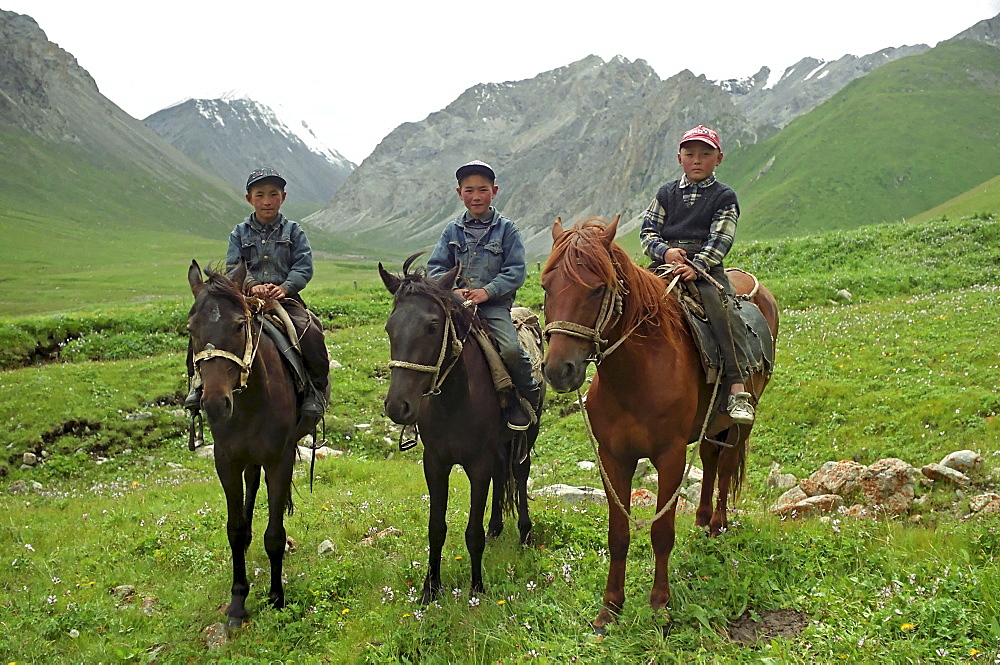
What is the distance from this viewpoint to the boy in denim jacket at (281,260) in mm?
7477

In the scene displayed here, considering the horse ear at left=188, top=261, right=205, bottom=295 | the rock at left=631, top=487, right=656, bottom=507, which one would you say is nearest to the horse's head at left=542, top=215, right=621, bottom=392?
the horse ear at left=188, top=261, right=205, bottom=295

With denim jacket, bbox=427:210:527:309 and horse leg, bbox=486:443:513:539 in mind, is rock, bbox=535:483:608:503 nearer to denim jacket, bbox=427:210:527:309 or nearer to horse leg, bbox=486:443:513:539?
horse leg, bbox=486:443:513:539

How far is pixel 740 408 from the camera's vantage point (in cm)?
598

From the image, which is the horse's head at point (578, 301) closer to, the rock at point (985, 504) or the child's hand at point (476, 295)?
the child's hand at point (476, 295)

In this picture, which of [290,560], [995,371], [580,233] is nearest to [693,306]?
[580,233]

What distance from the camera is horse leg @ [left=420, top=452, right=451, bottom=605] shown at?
6.20 metres

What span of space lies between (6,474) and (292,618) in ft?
33.2

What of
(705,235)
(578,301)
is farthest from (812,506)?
(578,301)

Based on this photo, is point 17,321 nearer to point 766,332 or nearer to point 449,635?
point 449,635

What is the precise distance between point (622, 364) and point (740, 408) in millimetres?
1532

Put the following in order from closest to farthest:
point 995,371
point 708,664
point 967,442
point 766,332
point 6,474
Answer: point 708,664, point 766,332, point 967,442, point 995,371, point 6,474

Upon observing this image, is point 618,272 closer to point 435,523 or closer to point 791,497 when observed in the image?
point 435,523

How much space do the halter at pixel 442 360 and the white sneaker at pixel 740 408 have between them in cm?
280

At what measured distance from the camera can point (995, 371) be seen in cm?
1095
